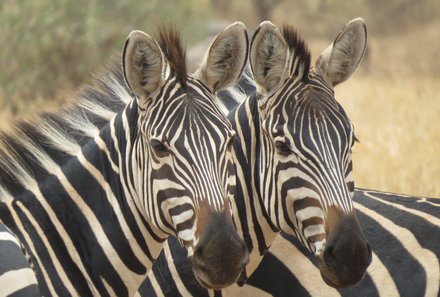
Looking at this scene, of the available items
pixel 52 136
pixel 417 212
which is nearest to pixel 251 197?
pixel 52 136

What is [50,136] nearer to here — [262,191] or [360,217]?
[262,191]

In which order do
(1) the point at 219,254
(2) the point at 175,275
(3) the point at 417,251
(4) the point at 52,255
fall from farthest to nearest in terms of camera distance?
(3) the point at 417,251
(2) the point at 175,275
(4) the point at 52,255
(1) the point at 219,254

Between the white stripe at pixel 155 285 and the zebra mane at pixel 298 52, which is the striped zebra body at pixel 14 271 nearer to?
the white stripe at pixel 155 285

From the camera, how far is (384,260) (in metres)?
6.23

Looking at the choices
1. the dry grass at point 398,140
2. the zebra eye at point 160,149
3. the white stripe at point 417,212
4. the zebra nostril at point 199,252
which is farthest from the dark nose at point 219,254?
the dry grass at point 398,140

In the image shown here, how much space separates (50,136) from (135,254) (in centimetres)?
85

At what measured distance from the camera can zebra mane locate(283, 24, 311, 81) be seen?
17.7ft

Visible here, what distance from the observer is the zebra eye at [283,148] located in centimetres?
513

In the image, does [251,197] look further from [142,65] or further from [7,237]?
[7,237]

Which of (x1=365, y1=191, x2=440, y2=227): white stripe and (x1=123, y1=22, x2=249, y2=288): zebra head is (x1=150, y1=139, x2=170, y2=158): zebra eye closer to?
(x1=123, y1=22, x2=249, y2=288): zebra head

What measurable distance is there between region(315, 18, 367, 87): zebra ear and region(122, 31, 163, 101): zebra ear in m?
1.14

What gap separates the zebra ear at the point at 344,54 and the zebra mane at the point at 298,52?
120mm

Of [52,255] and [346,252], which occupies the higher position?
[52,255]

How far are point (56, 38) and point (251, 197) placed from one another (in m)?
10.6
